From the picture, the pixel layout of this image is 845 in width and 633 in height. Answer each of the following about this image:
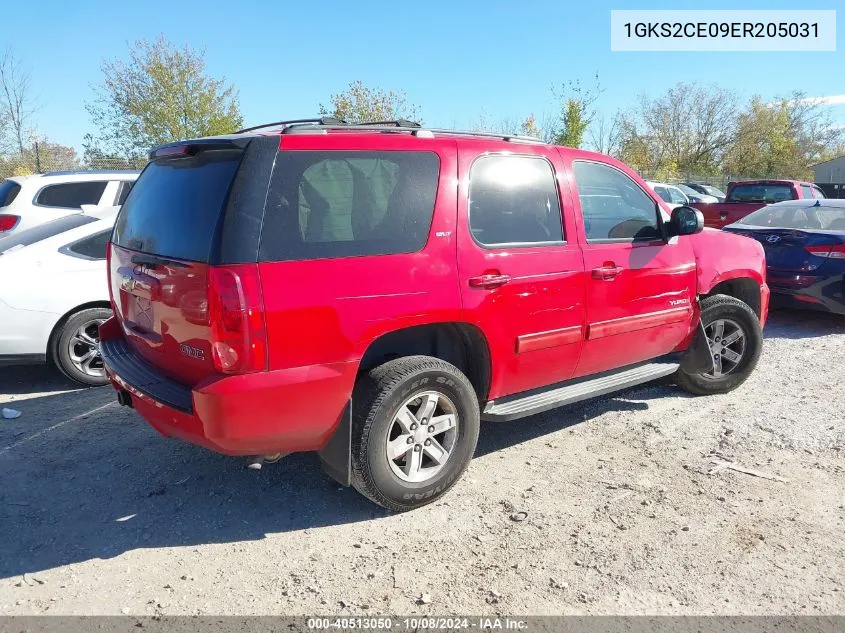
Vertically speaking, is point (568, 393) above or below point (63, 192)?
below

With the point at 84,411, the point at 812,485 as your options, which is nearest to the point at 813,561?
the point at 812,485

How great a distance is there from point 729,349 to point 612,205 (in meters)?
1.82

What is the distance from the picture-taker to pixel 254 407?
2744 millimetres

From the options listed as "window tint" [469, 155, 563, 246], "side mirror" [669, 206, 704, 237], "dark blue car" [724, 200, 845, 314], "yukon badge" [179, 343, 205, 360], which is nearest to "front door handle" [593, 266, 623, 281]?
"window tint" [469, 155, 563, 246]

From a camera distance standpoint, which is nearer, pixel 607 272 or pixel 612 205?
pixel 607 272

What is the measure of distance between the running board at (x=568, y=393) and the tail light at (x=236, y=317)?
1480mm

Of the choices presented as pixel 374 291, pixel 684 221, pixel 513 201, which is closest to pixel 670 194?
pixel 684 221

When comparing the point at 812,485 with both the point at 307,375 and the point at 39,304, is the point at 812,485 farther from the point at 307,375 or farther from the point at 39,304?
the point at 39,304

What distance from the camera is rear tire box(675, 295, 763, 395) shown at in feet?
16.2

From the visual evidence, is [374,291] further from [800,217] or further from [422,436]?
[800,217]

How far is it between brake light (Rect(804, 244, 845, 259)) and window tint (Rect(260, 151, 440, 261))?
19.0 feet

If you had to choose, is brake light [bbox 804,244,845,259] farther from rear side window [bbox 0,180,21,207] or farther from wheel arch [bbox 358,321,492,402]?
rear side window [bbox 0,180,21,207]

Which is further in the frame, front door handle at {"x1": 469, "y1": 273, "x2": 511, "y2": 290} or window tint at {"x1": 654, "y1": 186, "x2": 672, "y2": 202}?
window tint at {"x1": 654, "y1": 186, "x2": 672, "y2": 202}

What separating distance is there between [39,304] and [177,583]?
10.8ft
